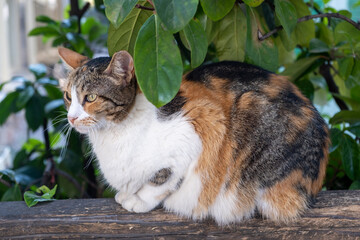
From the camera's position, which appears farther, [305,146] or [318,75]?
[318,75]

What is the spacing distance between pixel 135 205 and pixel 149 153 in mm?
135

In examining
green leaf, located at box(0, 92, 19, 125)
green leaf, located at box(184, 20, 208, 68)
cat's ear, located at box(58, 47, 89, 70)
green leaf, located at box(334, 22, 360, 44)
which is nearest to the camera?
green leaf, located at box(184, 20, 208, 68)

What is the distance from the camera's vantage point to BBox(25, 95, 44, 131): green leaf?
1.54m

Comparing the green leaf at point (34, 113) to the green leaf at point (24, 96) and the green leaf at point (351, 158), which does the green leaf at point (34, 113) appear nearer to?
the green leaf at point (24, 96)

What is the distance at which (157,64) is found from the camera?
2.53 ft

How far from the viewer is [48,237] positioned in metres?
0.99

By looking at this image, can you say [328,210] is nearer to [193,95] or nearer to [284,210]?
[284,210]

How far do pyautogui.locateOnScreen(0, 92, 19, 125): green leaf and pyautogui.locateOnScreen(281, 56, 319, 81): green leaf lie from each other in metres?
1.01

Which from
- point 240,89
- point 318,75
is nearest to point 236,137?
point 240,89

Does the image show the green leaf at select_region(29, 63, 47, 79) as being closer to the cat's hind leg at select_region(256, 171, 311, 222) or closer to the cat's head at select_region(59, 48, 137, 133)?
A: the cat's head at select_region(59, 48, 137, 133)

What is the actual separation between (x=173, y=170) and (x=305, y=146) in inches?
12.8

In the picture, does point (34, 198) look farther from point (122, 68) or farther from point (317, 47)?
point (317, 47)

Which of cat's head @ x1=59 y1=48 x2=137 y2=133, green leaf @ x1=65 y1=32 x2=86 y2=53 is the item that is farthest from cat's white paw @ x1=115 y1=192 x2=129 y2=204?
green leaf @ x1=65 y1=32 x2=86 y2=53

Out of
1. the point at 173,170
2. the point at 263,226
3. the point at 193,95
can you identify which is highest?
the point at 193,95
